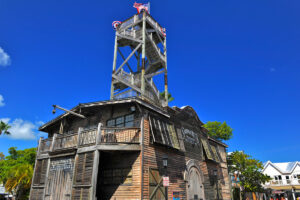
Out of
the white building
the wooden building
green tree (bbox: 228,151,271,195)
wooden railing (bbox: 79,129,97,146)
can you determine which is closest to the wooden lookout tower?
the wooden building

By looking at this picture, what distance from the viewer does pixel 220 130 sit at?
37750mm

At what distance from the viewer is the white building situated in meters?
45.2

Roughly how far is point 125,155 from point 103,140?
1.81m

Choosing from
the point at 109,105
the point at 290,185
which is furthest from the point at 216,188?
the point at 290,185

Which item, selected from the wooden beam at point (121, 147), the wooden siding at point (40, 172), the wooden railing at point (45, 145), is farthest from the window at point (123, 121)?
the wooden siding at point (40, 172)

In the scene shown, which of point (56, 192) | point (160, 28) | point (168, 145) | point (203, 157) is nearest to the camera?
point (56, 192)

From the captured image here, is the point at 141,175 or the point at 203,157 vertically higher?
the point at 203,157

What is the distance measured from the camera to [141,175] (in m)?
12.6

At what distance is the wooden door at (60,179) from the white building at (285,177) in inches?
1757

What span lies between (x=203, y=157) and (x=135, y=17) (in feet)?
52.3

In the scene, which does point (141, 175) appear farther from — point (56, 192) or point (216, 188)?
point (216, 188)

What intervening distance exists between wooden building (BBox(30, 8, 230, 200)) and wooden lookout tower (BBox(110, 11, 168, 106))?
0.32 meters

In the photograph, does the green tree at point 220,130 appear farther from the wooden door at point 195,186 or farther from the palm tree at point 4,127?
the palm tree at point 4,127

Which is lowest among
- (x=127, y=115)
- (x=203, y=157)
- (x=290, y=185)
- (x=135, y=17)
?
(x=290, y=185)
